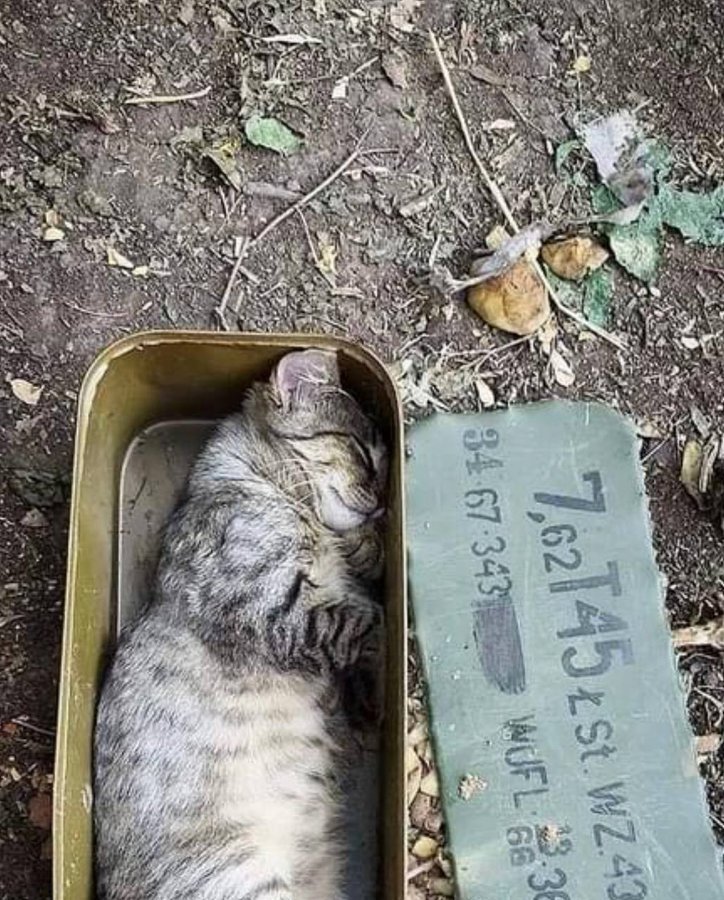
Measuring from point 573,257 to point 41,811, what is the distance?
66.9 inches

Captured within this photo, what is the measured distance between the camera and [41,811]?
9.20 ft

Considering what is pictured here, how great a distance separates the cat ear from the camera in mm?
2721

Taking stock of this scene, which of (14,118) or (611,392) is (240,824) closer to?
(611,392)

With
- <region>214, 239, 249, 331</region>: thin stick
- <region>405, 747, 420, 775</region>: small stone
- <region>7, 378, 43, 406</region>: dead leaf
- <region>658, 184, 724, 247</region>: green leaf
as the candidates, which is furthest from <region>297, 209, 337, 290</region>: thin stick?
<region>405, 747, 420, 775</region>: small stone

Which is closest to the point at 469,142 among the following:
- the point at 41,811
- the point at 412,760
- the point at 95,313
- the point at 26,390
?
Result: the point at 95,313

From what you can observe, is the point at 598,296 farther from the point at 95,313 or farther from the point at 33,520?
the point at 33,520

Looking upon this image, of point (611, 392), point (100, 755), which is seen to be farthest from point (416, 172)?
point (100, 755)

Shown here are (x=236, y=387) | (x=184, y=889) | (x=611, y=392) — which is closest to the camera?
(x=184, y=889)

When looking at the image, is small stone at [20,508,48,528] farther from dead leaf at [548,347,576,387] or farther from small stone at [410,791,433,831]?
dead leaf at [548,347,576,387]

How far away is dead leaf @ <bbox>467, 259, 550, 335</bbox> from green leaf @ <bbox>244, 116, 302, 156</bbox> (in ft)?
1.90

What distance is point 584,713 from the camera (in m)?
2.87

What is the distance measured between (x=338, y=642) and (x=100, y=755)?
51 centimetres

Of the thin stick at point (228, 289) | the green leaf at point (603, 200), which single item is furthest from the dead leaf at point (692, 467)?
the thin stick at point (228, 289)

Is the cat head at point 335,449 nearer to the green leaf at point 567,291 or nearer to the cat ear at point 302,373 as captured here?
the cat ear at point 302,373
